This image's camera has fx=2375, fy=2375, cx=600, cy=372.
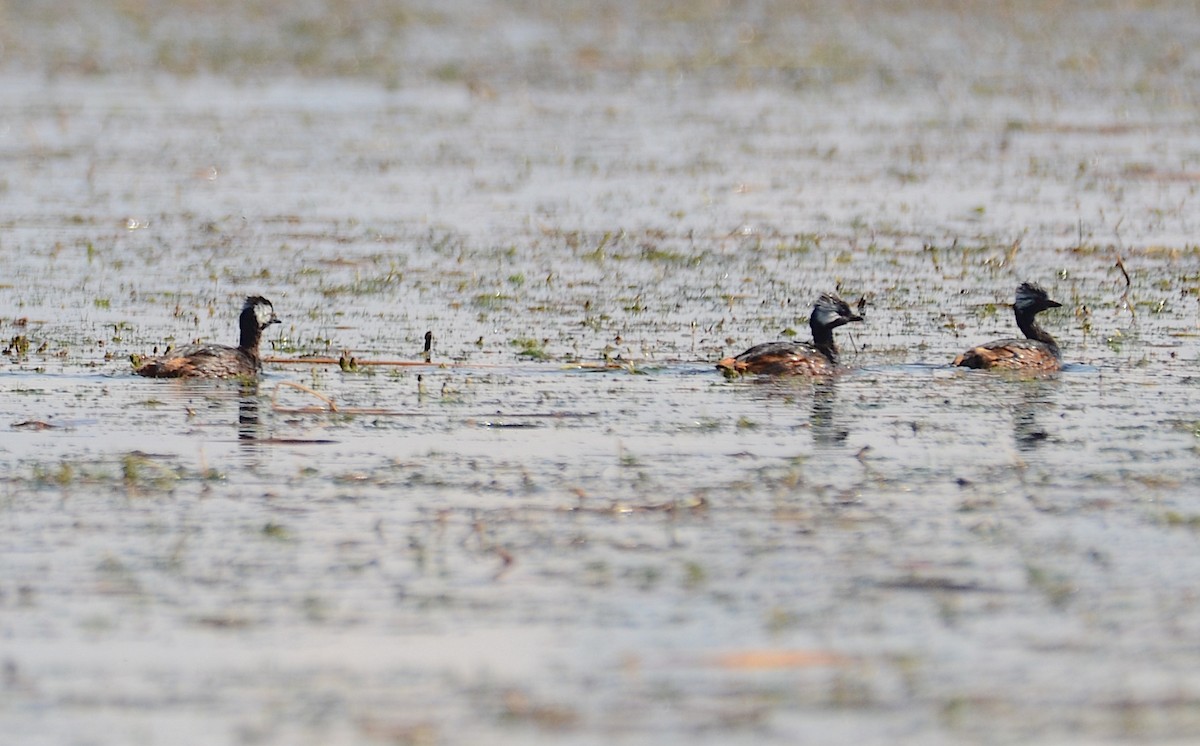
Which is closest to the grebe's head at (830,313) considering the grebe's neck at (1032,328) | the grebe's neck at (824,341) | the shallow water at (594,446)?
the grebe's neck at (824,341)

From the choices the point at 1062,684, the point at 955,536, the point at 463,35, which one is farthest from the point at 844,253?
the point at 463,35

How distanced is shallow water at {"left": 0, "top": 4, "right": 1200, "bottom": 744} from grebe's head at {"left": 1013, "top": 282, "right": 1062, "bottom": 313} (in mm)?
362

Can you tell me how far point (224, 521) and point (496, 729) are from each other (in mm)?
2905

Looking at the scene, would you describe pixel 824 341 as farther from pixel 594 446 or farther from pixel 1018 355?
pixel 594 446

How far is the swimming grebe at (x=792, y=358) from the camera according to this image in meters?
13.9

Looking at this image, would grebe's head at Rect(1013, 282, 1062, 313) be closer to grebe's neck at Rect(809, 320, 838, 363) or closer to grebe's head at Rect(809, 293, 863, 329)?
grebe's head at Rect(809, 293, 863, 329)

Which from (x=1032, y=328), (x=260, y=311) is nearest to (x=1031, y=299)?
(x=1032, y=328)

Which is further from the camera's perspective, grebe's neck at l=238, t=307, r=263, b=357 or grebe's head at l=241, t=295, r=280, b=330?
grebe's head at l=241, t=295, r=280, b=330

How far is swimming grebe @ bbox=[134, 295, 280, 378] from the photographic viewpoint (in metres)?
13.6

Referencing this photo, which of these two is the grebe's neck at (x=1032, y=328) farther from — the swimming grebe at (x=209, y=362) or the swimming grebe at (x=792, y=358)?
the swimming grebe at (x=209, y=362)

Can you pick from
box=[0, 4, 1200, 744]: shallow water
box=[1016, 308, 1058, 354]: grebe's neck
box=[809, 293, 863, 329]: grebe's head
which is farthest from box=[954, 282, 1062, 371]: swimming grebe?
box=[809, 293, 863, 329]: grebe's head

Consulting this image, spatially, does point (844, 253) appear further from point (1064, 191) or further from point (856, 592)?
point (856, 592)

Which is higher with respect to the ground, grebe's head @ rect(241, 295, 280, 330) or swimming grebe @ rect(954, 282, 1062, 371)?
grebe's head @ rect(241, 295, 280, 330)

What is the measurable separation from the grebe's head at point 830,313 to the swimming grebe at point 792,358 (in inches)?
1.6
